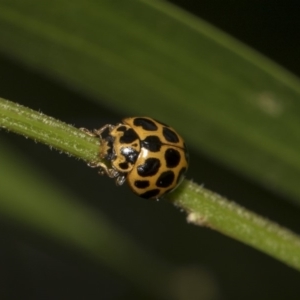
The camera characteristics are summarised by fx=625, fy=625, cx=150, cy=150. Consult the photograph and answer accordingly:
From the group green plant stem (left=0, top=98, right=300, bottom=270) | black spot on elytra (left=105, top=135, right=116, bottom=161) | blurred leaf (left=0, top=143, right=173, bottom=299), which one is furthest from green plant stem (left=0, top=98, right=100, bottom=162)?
blurred leaf (left=0, top=143, right=173, bottom=299)

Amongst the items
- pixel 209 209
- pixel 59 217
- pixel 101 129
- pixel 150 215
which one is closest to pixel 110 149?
pixel 101 129

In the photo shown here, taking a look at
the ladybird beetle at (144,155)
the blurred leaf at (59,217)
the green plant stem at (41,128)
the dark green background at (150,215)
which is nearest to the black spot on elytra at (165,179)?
the ladybird beetle at (144,155)

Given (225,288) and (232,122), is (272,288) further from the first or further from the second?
(232,122)

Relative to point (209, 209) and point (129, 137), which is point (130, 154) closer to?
point (129, 137)

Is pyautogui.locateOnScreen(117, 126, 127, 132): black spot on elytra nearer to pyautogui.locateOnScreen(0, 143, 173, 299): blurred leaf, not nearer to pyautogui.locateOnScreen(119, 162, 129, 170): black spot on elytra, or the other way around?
pyautogui.locateOnScreen(119, 162, 129, 170): black spot on elytra

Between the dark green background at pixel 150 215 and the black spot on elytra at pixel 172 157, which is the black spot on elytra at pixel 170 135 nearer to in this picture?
the black spot on elytra at pixel 172 157
